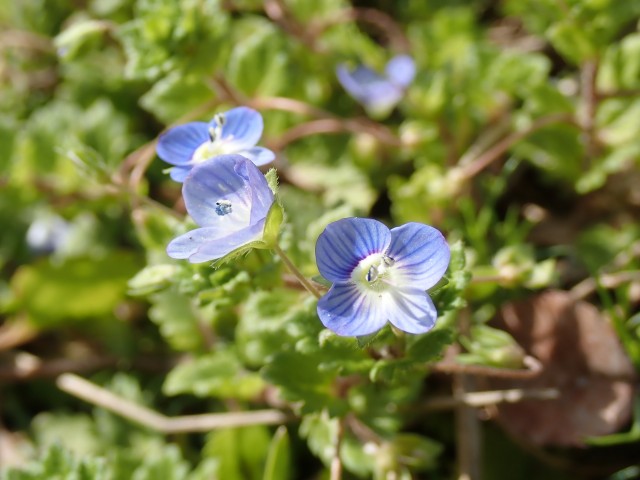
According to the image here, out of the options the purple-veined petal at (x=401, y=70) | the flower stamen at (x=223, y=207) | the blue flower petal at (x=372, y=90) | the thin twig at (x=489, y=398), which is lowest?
the thin twig at (x=489, y=398)

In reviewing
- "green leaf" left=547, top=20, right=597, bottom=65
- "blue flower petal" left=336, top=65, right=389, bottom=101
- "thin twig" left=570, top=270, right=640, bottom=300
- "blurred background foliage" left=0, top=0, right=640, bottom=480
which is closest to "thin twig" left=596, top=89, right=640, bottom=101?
"blurred background foliage" left=0, top=0, right=640, bottom=480

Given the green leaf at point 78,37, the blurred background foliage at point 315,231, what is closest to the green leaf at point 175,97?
the blurred background foliage at point 315,231

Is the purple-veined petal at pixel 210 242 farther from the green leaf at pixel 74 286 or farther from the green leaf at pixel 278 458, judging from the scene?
the green leaf at pixel 74 286

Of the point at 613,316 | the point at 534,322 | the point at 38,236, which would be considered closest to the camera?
the point at 613,316

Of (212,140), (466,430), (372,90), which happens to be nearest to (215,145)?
(212,140)

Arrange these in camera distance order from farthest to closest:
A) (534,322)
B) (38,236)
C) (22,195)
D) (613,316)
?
(38,236), (22,195), (534,322), (613,316)

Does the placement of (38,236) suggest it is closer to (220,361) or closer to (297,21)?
(220,361)

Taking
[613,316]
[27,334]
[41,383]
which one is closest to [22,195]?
[27,334]
